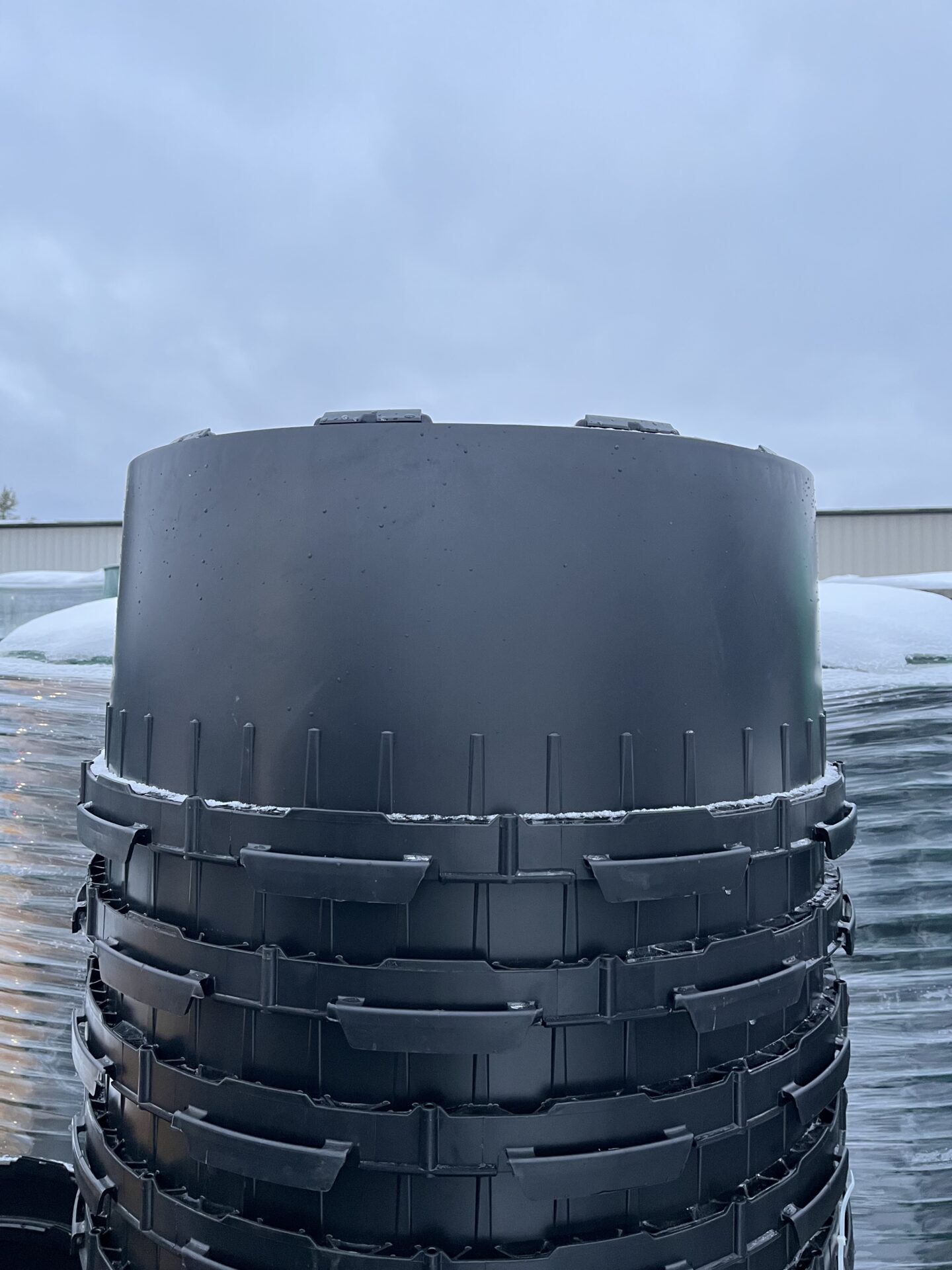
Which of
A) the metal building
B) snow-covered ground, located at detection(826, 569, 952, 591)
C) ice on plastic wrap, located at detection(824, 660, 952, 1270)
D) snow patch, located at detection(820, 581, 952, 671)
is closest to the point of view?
ice on plastic wrap, located at detection(824, 660, 952, 1270)

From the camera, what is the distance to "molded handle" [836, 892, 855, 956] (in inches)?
64.4

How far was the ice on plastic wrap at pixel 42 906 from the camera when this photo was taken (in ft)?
10.7

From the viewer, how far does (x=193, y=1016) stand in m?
1.31

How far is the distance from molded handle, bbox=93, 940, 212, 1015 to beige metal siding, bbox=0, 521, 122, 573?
6.33 metres

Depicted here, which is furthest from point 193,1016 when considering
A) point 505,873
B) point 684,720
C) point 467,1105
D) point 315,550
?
point 684,720

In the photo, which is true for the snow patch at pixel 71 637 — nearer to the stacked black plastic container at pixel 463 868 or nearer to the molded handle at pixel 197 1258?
the stacked black plastic container at pixel 463 868

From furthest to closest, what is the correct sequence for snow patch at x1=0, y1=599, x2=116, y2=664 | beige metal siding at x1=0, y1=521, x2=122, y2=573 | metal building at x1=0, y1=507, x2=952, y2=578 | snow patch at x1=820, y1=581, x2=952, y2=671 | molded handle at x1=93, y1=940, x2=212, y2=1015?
beige metal siding at x1=0, y1=521, x2=122, y2=573 < metal building at x1=0, y1=507, x2=952, y2=578 < snow patch at x1=0, y1=599, x2=116, y2=664 < snow patch at x1=820, y1=581, x2=952, y2=671 < molded handle at x1=93, y1=940, x2=212, y2=1015

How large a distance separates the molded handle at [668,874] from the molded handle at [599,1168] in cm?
33

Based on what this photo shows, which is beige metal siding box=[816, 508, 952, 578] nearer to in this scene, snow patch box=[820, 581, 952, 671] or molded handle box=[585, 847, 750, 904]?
snow patch box=[820, 581, 952, 671]

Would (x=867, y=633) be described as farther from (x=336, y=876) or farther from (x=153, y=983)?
(x=153, y=983)

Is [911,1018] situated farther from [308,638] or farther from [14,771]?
[14,771]

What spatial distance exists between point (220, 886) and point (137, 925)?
0.65ft

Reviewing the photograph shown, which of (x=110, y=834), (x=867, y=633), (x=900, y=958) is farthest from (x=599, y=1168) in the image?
(x=867, y=633)

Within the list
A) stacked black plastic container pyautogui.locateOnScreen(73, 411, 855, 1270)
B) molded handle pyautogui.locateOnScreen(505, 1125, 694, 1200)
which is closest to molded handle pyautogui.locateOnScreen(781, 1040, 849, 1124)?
stacked black plastic container pyautogui.locateOnScreen(73, 411, 855, 1270)
